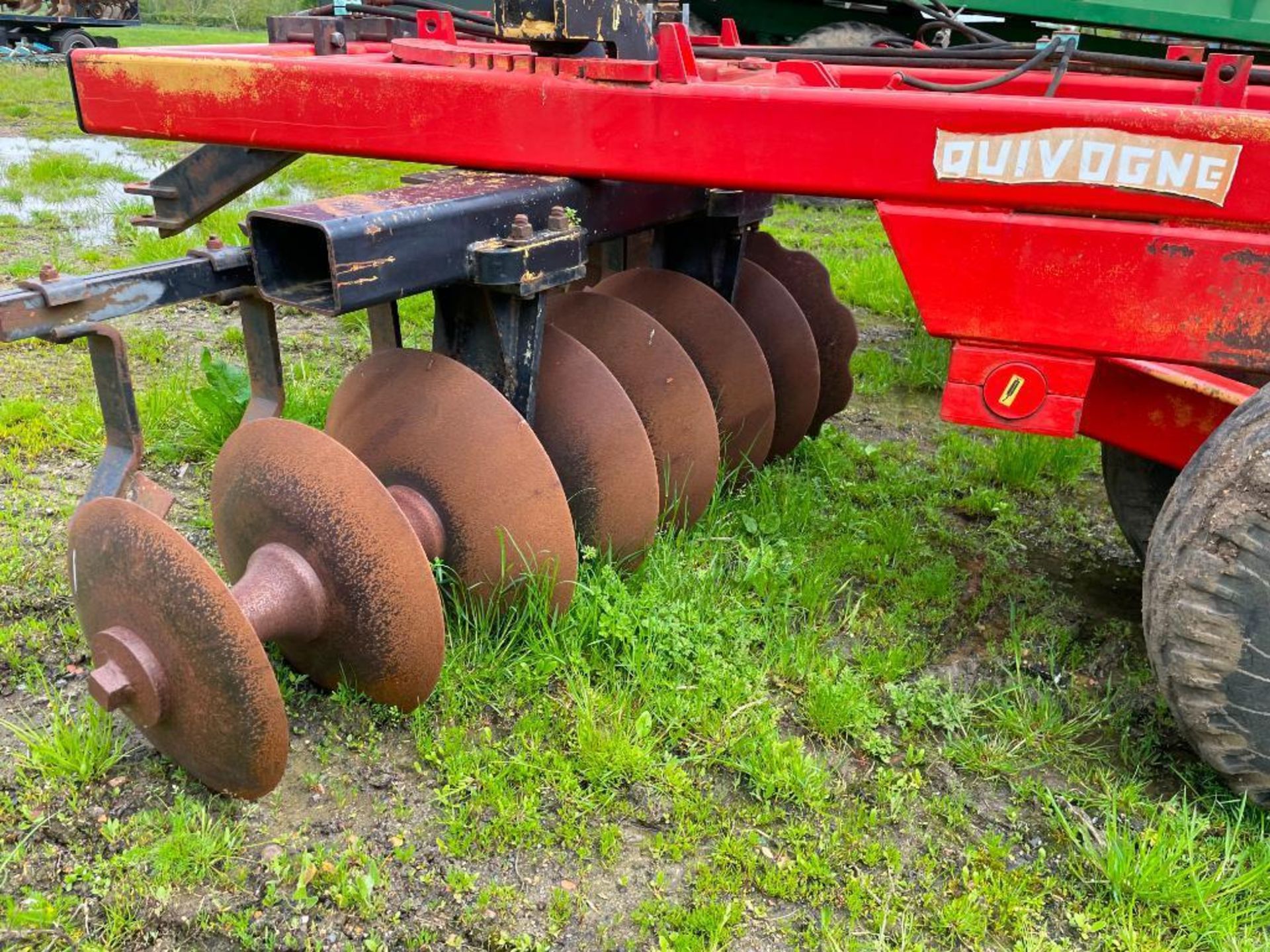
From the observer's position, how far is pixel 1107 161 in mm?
1801

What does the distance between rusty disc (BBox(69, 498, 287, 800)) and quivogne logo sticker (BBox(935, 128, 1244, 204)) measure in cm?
145

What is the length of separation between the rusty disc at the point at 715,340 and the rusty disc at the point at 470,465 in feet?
2.80

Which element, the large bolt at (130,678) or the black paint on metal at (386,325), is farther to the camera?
the black paint on metal at (386,325)

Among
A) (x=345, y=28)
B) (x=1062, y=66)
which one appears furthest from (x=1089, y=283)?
(x=345, y=28)

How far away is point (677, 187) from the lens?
2.74 meters

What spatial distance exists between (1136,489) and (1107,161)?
1110 mm

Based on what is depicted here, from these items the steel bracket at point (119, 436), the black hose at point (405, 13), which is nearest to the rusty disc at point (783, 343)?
the black hose at point (405, 13)

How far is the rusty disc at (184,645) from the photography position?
1.69 m

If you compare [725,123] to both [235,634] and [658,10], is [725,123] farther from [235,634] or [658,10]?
[235,634]

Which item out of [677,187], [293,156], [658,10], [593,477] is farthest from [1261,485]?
[293,156]

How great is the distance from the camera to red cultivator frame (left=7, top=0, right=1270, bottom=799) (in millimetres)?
1797

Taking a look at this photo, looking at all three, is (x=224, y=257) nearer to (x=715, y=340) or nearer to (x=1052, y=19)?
(x=715, y=340)

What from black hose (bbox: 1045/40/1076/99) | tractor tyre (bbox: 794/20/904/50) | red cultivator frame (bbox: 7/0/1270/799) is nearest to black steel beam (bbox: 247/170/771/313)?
red cultivator frame (bbox: 7/0/1270/799)

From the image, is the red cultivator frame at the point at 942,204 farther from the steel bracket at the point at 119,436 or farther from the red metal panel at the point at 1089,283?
the steel bracket at the point at 119,436
